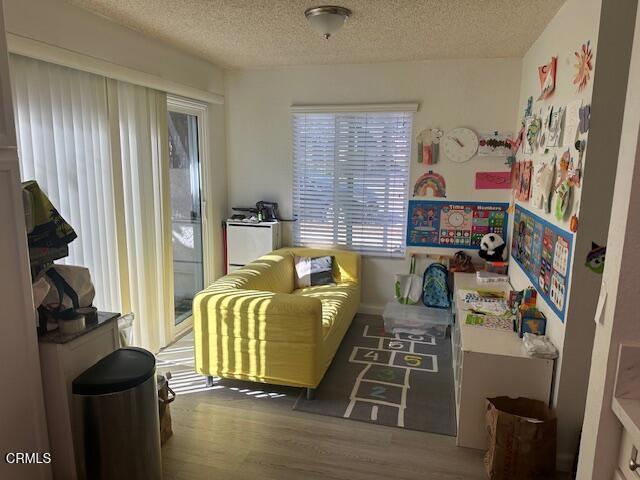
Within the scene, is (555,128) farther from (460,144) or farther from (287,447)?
(287,447)

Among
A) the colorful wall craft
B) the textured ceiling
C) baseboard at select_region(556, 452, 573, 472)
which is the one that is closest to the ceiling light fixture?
the textured ceiling

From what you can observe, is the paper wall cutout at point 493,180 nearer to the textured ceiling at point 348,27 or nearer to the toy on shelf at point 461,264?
the toy on shelf at point 461,264

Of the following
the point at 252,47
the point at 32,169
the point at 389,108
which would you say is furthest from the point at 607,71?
the point at 32,169

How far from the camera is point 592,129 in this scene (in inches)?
76.9

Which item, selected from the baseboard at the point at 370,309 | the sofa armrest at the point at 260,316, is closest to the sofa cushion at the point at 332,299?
the sofa armrest at the point at 260,316

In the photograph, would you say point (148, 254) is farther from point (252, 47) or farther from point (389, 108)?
point (389, 108)

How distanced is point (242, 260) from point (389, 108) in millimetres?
2076

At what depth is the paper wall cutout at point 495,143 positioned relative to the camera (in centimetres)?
389

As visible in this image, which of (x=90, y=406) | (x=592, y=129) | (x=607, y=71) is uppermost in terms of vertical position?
(x=607, y=71)

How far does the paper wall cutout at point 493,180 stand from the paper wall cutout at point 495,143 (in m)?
0.18

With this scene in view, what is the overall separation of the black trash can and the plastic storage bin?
2.54 meters

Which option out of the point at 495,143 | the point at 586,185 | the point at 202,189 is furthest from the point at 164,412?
the point at 495,143

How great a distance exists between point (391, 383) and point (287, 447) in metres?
0.98

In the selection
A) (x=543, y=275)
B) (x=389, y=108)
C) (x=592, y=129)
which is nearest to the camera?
(x=592, y=129)
